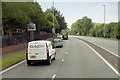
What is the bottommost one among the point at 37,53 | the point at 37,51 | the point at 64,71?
the point at 64,71

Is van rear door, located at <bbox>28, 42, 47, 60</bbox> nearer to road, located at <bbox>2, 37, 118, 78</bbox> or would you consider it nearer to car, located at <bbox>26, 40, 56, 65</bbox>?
car, located at <bbox>26, 40, 56, 65</bbox>

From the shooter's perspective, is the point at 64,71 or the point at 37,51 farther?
the point at 37,51

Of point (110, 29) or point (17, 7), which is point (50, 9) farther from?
point (17, 7)

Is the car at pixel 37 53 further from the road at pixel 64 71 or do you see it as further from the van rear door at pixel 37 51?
the road at pixel 64 71

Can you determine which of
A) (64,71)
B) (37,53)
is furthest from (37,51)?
(64,71)

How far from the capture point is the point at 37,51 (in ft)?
74.1

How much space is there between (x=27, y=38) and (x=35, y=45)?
30980 millimetres

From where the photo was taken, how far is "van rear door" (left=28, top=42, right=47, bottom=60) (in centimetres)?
2247

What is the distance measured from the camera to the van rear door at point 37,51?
2247 cm

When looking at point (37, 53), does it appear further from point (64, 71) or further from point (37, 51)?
point (64, 71)

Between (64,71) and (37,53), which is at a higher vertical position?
(37,53)

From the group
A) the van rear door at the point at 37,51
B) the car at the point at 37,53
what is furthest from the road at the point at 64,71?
the van rear door at the point at 37,51

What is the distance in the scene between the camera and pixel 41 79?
14758mm

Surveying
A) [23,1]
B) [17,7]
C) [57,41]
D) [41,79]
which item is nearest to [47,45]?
[41,79]
